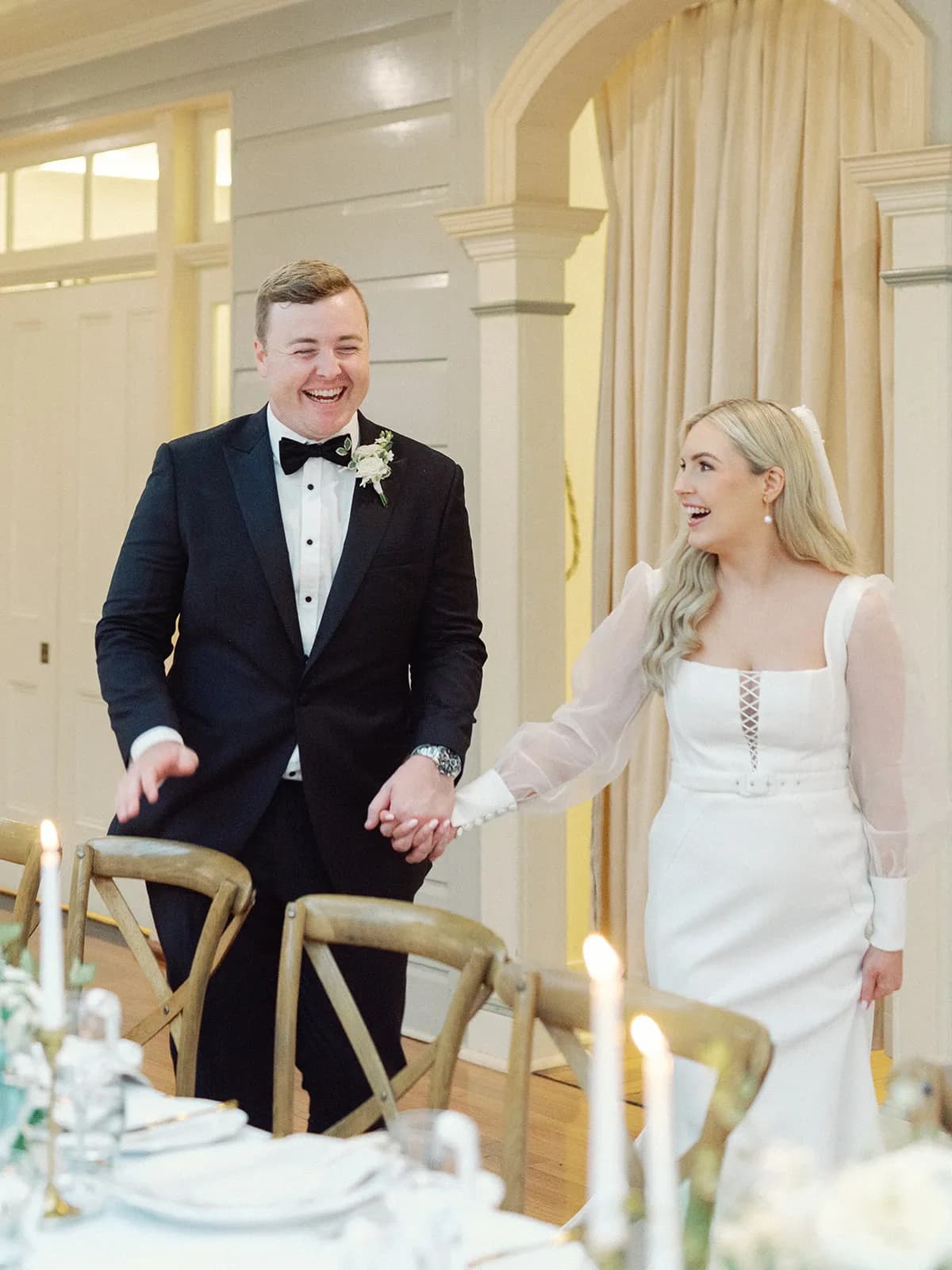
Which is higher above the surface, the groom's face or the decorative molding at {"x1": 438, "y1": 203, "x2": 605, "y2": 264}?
the decorative molding at {"x1": 438, "y1": 203, "x2": 605, "y2": 264}

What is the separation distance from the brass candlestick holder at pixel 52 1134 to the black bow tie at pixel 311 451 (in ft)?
4.58

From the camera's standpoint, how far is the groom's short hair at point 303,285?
2.68 meters

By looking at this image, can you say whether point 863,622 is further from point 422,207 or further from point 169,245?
point 169,245

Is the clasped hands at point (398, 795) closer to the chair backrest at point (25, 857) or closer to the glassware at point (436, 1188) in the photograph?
the chair backrest at point (25, 857)

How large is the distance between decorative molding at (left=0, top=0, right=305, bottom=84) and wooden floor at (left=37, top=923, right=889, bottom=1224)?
3038 millimetres

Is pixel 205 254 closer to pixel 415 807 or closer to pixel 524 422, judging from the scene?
pixel 524 422

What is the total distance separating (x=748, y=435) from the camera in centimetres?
291

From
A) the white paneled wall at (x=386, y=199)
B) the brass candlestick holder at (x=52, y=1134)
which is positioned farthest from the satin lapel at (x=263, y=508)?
the white paneled wall at (x=386, y=199)

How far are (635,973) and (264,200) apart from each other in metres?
2.55

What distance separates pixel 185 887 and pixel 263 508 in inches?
24.7

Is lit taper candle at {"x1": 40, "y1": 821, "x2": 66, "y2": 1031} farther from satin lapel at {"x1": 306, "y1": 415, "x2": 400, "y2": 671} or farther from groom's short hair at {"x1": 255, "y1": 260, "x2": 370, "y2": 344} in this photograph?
groom's short hair at {"x1": 255, "y1": 260, "x2": 370, "y2": 344}

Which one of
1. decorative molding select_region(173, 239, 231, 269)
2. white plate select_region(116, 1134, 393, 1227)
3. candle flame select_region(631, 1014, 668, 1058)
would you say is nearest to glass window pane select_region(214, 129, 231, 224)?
decorative molding select_region(173, 239, 231, 269)

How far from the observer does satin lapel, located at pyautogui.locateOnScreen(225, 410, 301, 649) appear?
9.17 ft

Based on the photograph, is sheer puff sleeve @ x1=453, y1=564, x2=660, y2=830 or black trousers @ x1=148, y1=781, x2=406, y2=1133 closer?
black trousers @ x1=148, y1=781, x2=406, y2=1133
